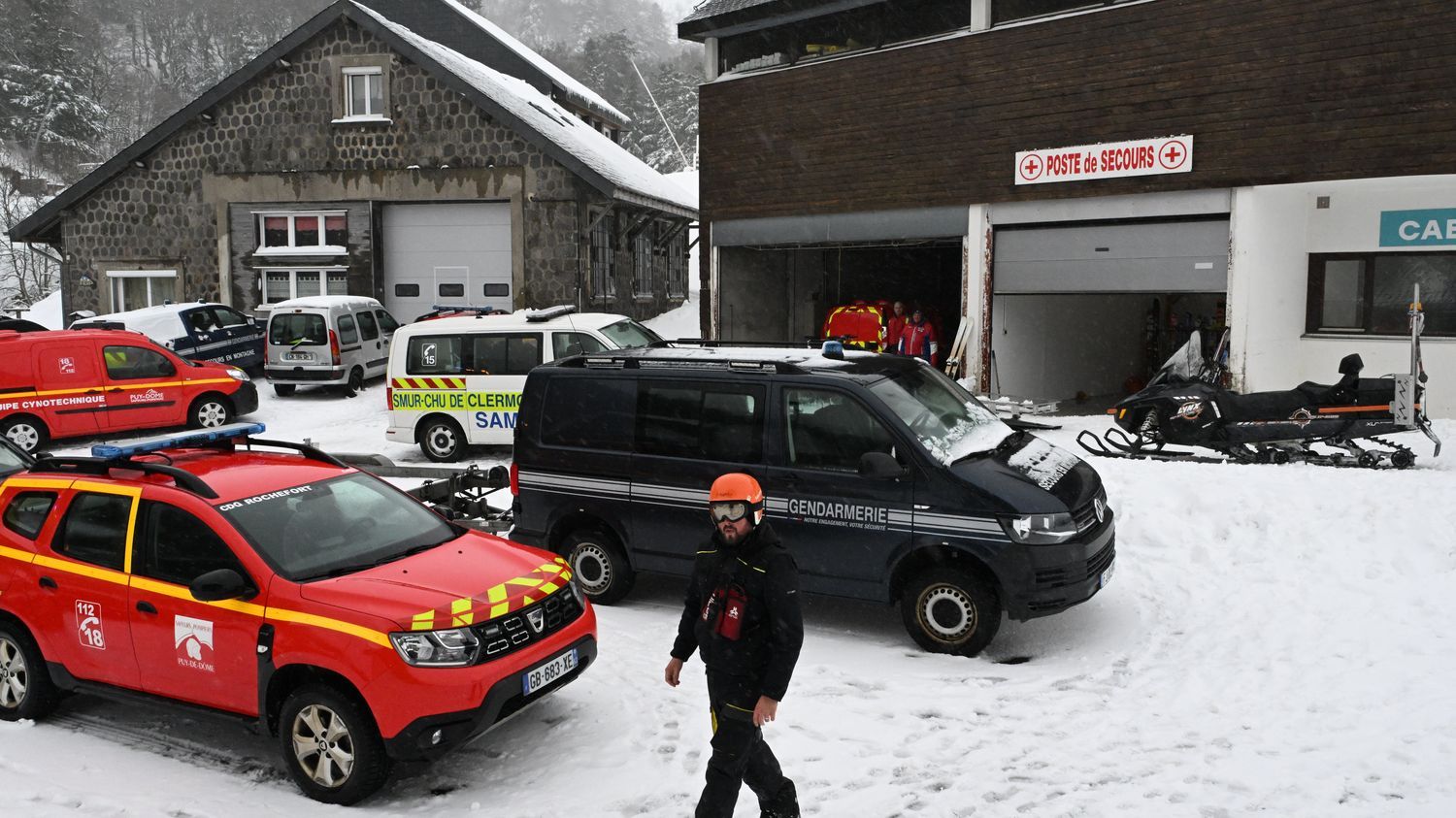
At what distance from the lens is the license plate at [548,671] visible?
5.40 metres

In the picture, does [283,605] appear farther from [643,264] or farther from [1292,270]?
[643,264]

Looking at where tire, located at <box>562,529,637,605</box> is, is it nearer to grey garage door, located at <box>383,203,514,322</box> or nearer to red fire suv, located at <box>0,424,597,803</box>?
red fire suv, located at <box>0,424,597,803</box>

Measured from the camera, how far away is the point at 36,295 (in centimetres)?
4825

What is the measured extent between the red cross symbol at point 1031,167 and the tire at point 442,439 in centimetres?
963

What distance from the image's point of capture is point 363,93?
2572cm

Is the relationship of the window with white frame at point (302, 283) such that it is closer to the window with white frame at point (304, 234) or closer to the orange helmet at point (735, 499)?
the window with white frame at point (304, 234)

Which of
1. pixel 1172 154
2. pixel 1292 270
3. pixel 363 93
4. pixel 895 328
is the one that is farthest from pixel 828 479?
pixel 363 93

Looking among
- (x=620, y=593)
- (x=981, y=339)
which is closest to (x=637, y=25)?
(x=981, y=339)

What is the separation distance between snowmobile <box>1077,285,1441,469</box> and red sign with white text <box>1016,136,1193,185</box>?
4.49m

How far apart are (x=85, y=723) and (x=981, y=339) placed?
14.4 m

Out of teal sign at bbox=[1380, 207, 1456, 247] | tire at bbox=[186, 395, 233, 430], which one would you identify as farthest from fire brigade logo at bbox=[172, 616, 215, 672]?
teal sign at bbox=[1380, 207, 1456, 247]

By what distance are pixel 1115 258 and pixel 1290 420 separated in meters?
5.67

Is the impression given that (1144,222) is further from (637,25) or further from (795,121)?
(637,25)

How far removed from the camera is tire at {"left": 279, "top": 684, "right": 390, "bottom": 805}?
508cm
